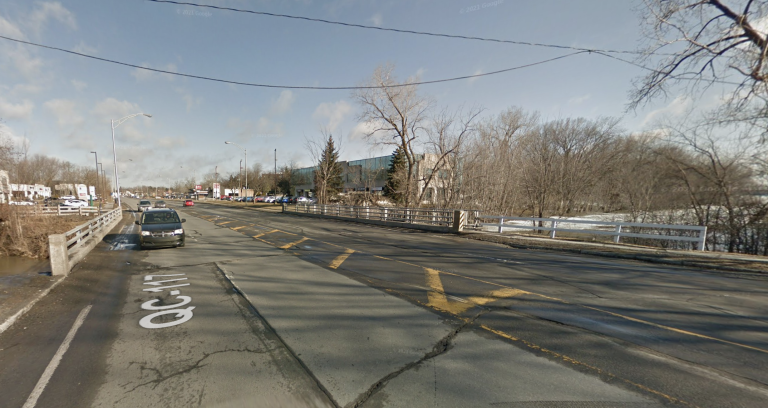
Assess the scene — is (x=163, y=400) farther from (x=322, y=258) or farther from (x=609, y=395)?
(x=322, y=258)

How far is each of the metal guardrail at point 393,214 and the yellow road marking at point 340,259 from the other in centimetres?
903

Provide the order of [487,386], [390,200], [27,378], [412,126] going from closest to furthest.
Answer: [487,386], [27,378], [412,126], [390,200]

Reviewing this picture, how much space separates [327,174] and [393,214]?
17080 millimetres

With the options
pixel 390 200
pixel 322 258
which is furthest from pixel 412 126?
pixel 322 258

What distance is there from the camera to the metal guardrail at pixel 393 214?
58.4ft

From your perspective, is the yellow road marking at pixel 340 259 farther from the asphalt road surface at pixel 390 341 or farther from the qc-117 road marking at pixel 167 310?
the qc-117 road marking at pixel 167 310

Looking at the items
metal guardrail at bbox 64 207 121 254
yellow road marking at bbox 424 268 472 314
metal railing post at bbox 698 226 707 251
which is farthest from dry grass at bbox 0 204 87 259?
metal railing post at bbox 698 226 707 251

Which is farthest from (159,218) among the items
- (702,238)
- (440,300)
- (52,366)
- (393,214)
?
(702,238)

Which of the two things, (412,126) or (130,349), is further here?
(412,126)

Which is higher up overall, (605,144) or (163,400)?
(605,144)

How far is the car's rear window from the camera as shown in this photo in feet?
36.1

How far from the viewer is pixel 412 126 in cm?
2516

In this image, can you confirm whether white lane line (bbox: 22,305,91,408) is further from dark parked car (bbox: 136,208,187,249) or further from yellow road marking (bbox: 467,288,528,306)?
dark parked car (bbox: 136,208,187,249)

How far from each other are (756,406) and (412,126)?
24371 millimetres
